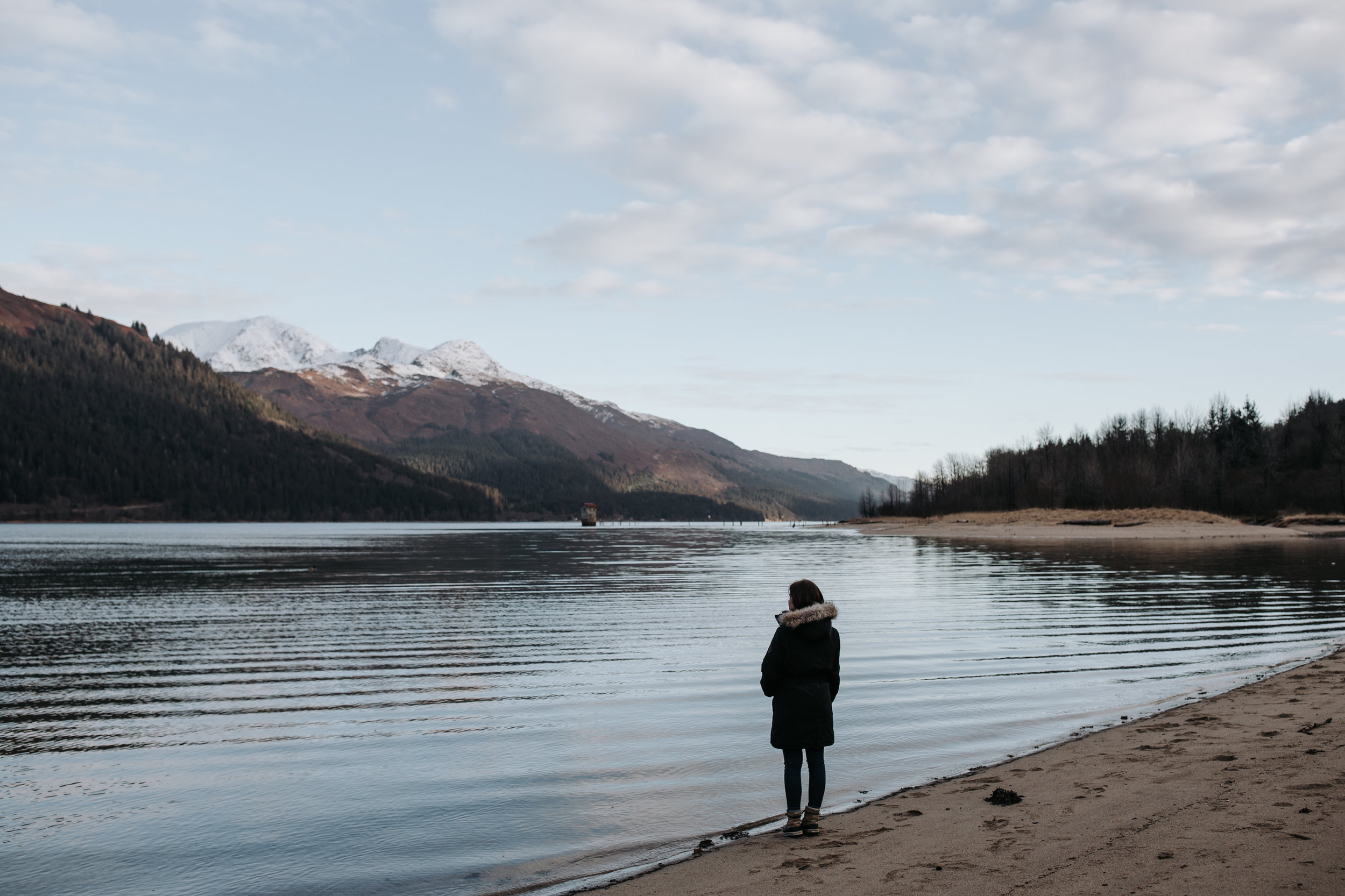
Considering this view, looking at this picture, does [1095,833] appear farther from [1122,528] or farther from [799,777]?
[1122,528]

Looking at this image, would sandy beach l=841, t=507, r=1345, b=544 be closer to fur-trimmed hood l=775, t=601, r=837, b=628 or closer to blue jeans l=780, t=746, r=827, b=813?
blue jeans l=780, t=746, r=827, b=813

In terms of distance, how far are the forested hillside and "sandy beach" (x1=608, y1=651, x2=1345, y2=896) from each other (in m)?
144

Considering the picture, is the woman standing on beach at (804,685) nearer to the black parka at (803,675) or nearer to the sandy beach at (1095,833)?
the black parka at (803,675)

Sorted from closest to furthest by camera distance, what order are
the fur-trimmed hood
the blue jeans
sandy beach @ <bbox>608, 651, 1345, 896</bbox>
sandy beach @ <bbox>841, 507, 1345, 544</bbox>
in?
sandy beach @ <bbox>608, 651, 1345, 896</bbox> < the fur-trimmed hood < the blue jeans < sandy beach @ <bbox>841, 507, 1345, 544</bbox>

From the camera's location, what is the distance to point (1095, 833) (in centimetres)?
936

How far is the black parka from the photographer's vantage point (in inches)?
413

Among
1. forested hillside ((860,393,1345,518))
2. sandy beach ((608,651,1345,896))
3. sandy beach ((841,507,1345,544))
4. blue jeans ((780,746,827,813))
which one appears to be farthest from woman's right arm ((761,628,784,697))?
forested hillside ((860,393,1345,518))

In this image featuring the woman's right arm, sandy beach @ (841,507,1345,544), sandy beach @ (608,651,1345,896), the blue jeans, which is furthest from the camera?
sandy beach @ (841,507,1345,544)

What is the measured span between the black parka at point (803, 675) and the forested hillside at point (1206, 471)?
14818 centimetres

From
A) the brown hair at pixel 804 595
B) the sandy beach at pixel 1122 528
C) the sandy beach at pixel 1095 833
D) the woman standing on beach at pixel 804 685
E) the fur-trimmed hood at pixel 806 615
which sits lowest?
the sandy beach at pixel 1122 528

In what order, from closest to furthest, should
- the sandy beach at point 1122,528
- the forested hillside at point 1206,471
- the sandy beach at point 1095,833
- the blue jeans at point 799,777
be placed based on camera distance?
1. the sandy beach at point 1095,833
2. the blue jeans at point 799,777
3. the sandy beach at point 1122,528
4. the forested hillside at point 1206,471

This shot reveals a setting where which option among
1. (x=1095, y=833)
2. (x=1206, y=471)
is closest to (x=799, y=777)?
(x=1095, y=833)

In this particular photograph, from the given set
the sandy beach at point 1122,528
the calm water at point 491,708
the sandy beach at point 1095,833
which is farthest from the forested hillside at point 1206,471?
the sandy beach at point 1095,833

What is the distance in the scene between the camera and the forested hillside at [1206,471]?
14138 cm
